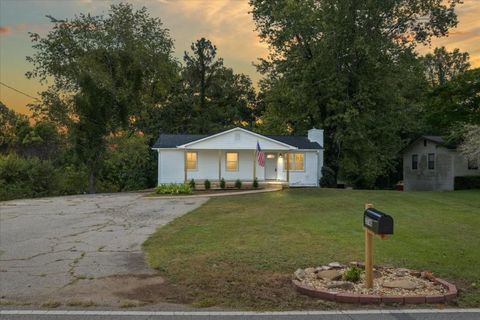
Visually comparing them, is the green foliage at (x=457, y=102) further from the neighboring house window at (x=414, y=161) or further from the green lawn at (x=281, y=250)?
the green lawn at (x=281, y=250)

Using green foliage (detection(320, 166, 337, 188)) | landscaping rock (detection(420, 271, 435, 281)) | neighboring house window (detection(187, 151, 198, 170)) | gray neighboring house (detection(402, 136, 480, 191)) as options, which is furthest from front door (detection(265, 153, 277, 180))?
landscaping rock (detection(420, 271, 435, 281))

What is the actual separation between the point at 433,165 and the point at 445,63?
27591mm

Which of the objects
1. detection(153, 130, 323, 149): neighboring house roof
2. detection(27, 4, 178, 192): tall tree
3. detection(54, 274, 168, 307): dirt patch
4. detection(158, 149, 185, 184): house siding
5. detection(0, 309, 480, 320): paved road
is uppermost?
detection(27, 4, 178, 192): tall tree

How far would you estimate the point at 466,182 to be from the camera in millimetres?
32250

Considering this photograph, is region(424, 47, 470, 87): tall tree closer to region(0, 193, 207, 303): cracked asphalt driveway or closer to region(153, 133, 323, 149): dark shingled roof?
region(153, 133, 323, 149): dark shingled roof

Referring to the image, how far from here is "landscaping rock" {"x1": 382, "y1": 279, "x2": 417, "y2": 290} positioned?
6484 millimetres

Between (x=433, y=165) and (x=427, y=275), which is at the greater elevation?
(x=433, y=165)

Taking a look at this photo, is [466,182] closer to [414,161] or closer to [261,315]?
[414,161]

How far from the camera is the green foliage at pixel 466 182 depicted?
32.0 m

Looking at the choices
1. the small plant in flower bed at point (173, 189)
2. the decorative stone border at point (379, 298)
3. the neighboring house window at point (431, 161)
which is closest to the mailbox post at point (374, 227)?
the decorative stone border at point (379, 298)

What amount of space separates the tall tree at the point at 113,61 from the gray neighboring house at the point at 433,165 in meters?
23.1

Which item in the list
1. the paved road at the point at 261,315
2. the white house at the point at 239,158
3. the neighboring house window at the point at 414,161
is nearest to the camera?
the paved road at the point at 261,315

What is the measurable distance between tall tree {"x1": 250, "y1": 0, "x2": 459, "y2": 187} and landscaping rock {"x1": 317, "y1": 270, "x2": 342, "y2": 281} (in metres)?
26.0

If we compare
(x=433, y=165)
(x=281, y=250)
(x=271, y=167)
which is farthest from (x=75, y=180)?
(x=281, y=250)
